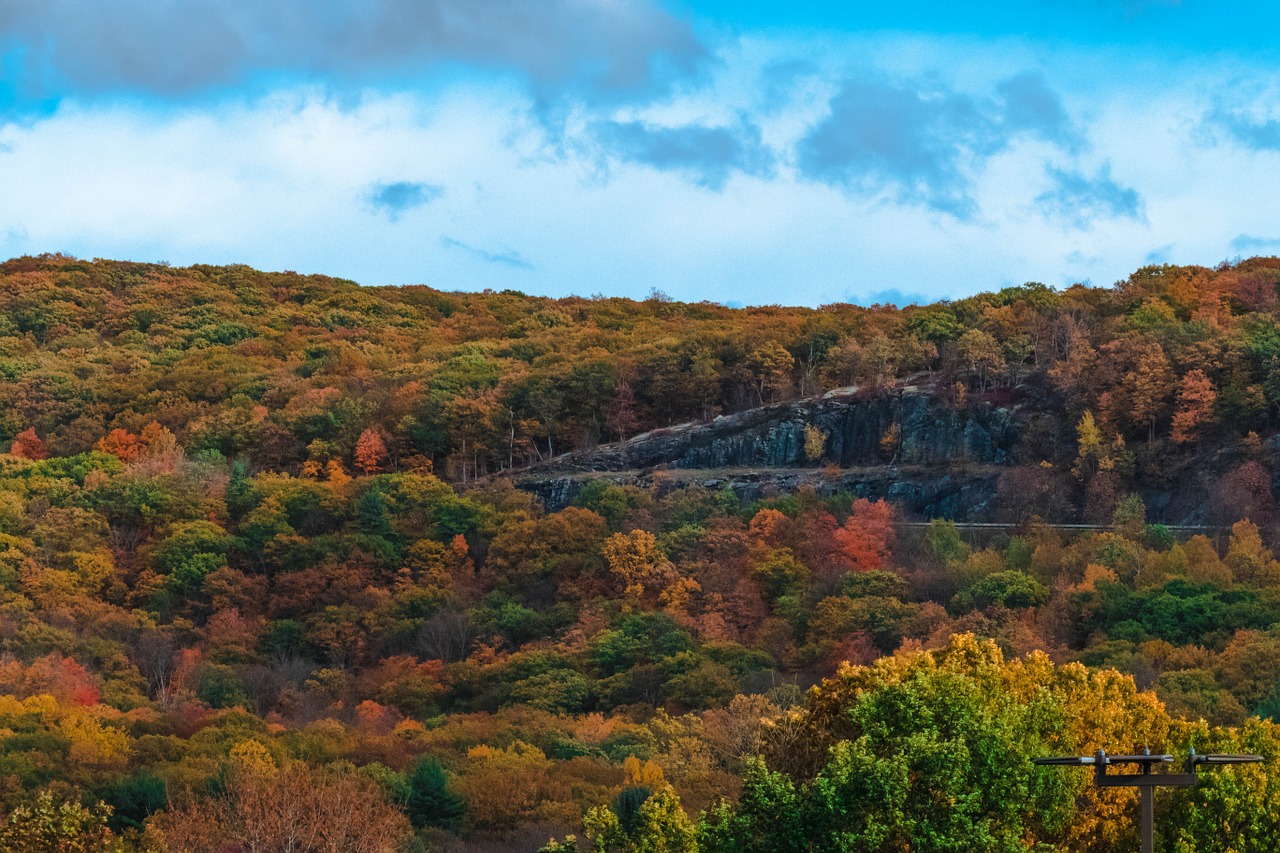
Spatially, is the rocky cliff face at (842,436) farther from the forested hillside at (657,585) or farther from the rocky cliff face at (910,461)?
the forested hillside at (657,585)

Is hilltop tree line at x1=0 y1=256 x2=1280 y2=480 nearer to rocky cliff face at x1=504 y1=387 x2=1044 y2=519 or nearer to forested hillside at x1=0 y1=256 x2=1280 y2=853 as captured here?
forested hillside at x1=0 y1=256 x2=1280 y2=853

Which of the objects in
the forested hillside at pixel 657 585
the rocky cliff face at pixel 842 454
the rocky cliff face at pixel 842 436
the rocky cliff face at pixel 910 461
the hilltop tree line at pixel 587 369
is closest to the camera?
the forested hillside at pixel 657 585

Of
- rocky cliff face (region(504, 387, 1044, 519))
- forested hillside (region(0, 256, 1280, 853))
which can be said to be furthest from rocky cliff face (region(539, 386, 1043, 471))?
forested hillside (region(0, 256, 1280, 853))

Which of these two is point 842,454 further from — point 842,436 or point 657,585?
point 657,585

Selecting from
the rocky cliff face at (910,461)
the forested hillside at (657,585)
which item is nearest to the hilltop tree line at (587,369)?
the forested hillside at (657,585)

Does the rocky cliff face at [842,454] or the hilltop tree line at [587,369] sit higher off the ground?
the hilltop tree line at [587,369]

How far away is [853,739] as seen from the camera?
39438 millimetres

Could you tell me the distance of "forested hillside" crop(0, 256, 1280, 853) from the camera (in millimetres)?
40625

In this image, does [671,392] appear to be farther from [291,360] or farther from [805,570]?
[291,360]

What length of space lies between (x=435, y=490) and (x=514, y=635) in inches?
624

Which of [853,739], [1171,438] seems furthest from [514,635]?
[853,739]

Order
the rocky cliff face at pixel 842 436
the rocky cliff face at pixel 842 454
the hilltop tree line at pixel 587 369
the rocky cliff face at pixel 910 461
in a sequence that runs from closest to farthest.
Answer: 1. the rocky cliff face at pixel 910 461
2. the hilltop tree line at pixel 587 369
3. the rocky cliff face at pixel 842 454
4. the rocky cliff face at pixel 842 436

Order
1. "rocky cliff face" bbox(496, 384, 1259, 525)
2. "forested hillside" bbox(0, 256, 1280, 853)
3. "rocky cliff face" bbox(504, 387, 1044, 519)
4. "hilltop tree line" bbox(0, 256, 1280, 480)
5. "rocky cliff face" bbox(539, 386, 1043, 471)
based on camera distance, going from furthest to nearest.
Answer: "rocky cliff face" bbox(539, 386, 1043, 471)
"rocky cliff face" bbox(504, 387, 1044, 519)
"hilltop tree line" bbox(0, 256, 1280, 480)
"rocky cliff face" bbox(496, 384, 1259, 525)
"forested hillside" bbox(0, 256, 1280, 853)

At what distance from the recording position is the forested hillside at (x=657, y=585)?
4062cm
